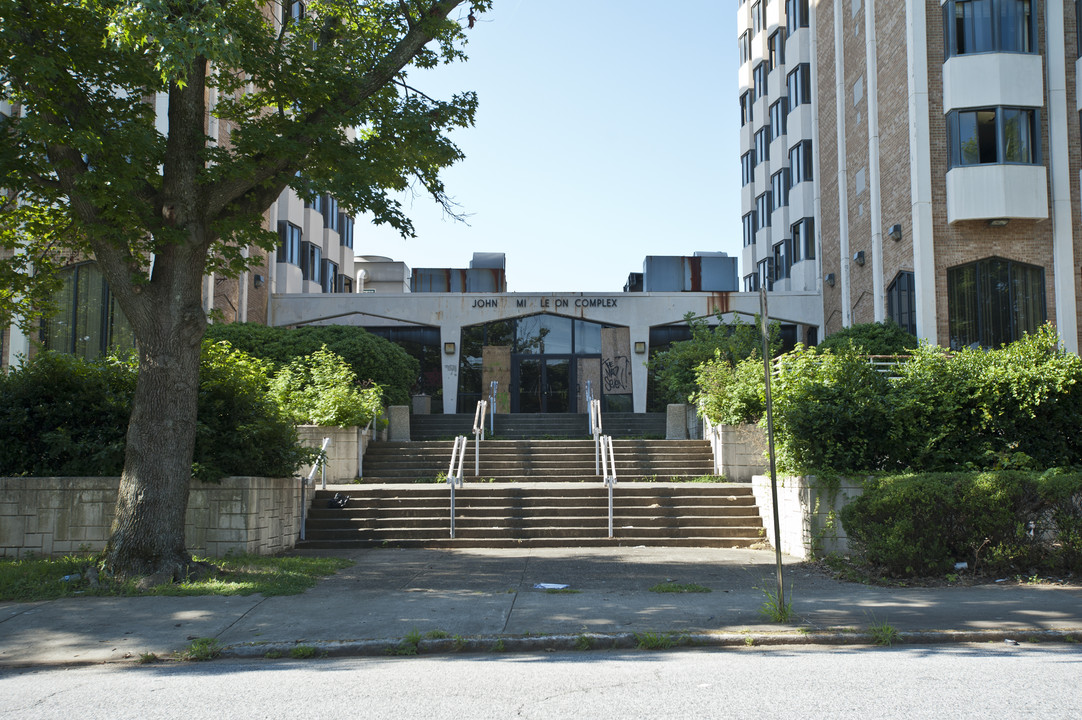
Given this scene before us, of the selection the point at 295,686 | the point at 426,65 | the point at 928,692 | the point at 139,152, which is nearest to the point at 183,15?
the point at 139,152

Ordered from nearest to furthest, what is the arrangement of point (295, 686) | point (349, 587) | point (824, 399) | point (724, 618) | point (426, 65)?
point (295, 686), point (724, 618), point (349, 587), point (426, 65), point (824, 399)

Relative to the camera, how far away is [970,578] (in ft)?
32.8

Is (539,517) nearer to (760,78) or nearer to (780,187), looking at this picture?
(780,187)

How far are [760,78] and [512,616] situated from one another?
36.8 meters

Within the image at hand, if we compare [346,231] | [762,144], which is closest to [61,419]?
[346,231]

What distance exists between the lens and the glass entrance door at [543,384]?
1140 inches

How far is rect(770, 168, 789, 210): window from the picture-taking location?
34.4m

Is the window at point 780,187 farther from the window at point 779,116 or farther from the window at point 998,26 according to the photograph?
the window at point 998,26

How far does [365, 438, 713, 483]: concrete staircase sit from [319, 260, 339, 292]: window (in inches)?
670

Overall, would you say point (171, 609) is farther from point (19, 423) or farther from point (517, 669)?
point (19, 423)

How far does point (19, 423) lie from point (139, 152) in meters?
4.67

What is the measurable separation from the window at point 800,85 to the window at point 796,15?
1.55 m

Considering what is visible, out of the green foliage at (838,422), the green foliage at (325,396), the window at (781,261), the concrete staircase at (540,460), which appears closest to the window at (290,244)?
the green foliage at (325,396)

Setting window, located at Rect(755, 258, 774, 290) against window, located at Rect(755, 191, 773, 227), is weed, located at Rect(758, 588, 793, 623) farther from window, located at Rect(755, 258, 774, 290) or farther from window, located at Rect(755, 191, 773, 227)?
window, located at Rect(755, 191, 773, 227)
